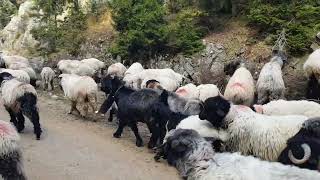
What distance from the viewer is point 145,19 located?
18.7m

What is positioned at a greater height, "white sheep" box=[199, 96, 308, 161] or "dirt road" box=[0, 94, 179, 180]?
"white sheep" box=[199, 96, 308, 161]

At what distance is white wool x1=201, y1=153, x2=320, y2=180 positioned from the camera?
17.8ft

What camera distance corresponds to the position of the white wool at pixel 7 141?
7695 millimetres

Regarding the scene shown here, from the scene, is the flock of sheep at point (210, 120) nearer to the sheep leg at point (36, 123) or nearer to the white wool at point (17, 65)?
the sheep leg at point (36, 123)

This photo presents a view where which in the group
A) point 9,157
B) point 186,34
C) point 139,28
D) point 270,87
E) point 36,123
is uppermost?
point 139,28

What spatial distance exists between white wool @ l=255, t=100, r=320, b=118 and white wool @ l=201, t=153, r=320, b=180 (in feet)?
14.5

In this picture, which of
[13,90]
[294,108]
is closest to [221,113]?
[294,108]

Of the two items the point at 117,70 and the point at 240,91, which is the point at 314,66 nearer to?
the point at 240,91

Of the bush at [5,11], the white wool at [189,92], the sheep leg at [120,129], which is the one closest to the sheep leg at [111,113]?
the sheep leg at [120,129]

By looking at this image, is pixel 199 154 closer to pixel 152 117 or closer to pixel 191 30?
pixel 152 117

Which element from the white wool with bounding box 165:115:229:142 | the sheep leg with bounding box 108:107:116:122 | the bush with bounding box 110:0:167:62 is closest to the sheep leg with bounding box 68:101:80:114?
the sheep leg with bounding box 108:107:116:122

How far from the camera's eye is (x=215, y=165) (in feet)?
19.1

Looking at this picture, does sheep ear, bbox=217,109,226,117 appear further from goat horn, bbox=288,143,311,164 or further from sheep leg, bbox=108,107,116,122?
sheep leg, bbox=108,107,116,122

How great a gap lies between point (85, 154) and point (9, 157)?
3165mm
